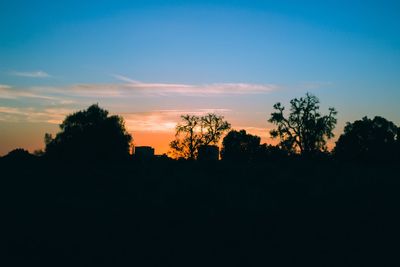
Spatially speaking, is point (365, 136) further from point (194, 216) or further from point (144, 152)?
point (194, 216)

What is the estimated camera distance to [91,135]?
193 feet

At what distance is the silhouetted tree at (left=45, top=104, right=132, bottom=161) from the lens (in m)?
56.7

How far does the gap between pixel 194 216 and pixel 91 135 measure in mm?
47995

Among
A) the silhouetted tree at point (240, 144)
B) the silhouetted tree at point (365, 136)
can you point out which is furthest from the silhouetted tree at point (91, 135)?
the silhouetted tree at point (365, 136)

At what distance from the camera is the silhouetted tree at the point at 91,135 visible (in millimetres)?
56719

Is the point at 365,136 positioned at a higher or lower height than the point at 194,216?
higher

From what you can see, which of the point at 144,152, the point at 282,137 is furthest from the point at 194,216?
the point at 282,137

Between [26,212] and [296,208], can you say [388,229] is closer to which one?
[296,208]

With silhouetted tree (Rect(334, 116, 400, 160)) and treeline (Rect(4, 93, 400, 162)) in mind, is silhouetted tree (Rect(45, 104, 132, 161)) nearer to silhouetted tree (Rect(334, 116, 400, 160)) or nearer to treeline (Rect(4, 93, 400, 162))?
treeline (Rect(4, 93, 400, 162))

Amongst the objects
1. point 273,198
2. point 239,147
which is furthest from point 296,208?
point 239,147

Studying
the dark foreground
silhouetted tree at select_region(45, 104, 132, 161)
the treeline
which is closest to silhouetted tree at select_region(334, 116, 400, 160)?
the treeline

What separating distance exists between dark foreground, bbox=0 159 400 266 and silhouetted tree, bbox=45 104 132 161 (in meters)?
34.2

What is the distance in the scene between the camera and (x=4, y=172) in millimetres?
19875

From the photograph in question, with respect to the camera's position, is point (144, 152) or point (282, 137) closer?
point (144, 152)
